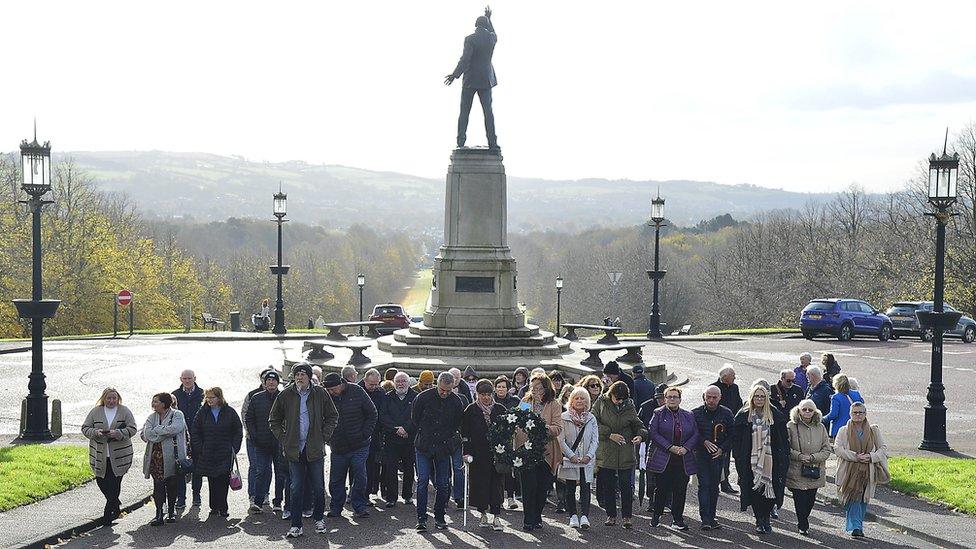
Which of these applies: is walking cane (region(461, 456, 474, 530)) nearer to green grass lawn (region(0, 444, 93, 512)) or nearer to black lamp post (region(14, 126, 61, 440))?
green grass lawn (region(0, 444, 93, 512))

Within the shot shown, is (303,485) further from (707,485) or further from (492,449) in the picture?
(707,485)

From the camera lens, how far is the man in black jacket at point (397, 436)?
1291 cm

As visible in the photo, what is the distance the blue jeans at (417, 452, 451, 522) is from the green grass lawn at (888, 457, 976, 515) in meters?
5.98

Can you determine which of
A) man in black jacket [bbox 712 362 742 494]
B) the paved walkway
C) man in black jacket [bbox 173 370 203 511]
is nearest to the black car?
the paved walkway

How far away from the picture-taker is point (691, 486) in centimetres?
1480

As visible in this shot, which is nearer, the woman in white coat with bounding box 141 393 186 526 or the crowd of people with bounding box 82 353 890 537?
the crowd of people with bounding box 82 353 890 537

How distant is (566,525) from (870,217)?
258ft

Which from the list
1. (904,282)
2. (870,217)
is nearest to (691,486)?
(904,282)

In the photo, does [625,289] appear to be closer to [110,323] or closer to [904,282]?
[904,282]

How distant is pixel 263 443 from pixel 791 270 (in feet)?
227

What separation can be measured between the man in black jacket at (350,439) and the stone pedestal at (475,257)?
40.7 feet

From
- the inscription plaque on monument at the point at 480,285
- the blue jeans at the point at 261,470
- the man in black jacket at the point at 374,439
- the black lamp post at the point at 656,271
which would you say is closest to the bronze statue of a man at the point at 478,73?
the inscription plaque on monument at the point at 480,285

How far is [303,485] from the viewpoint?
11695 millimetres

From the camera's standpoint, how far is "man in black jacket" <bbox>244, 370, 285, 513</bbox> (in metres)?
12.3
